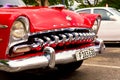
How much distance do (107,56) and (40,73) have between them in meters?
2.70

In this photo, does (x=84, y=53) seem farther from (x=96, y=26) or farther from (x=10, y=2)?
(x=10, y=2)

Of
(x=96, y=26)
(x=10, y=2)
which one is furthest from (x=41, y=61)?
(x=10, y=2)

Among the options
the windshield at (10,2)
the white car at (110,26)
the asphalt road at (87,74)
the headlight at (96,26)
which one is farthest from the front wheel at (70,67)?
the white car at (110,26)

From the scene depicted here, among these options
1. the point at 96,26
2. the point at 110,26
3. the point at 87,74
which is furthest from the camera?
the point at 110,26

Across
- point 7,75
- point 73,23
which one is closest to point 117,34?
point 73,23

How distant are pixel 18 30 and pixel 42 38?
1.33ft

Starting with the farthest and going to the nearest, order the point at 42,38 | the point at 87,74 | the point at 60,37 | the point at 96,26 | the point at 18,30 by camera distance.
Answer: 1. the point at 87,74
2. the point at 96,26
3. the point at 60,37
4. the point at 42,38
5. the point at 18,30

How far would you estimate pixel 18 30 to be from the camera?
457 centimetres

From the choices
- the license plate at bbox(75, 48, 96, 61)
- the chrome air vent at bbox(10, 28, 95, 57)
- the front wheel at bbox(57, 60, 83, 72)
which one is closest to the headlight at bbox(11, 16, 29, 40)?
the chrome air vent at bbox(10, 28, 95, 57)

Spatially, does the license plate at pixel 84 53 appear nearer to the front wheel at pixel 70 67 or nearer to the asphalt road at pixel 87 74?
the asphalt road at pixel 87 74

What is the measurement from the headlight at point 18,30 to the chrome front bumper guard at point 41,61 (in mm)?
328

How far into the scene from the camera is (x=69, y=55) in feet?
16.5

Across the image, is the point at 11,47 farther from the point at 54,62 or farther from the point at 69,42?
the point at 69,42

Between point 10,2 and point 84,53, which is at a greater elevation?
point 10,2
